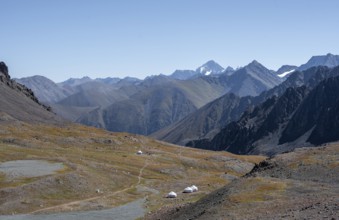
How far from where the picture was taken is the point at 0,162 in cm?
11275

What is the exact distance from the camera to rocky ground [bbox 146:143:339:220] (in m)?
56.1

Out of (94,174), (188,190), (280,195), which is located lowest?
(188,190)

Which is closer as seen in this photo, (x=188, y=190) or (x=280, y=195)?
(x=280, y=195)

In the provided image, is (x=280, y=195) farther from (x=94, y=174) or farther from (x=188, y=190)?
(x=94, y=174)

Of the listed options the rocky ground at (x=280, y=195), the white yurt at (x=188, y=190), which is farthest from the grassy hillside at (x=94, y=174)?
the rocky ground at (x=280, y=195)

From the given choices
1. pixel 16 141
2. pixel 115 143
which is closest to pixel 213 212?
pixel 16 141

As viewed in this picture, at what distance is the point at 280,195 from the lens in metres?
67.4

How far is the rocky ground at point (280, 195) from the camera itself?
56.1 m

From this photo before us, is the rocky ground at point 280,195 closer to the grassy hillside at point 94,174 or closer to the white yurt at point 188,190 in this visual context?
the white yurt at point 188,190

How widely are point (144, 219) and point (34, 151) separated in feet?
213

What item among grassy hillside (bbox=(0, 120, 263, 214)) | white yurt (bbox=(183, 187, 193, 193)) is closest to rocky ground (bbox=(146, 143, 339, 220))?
white yurt (bbox=(183, 187, 193, 193))

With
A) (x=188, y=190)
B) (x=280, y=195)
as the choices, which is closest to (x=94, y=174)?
(x=188, y=190)

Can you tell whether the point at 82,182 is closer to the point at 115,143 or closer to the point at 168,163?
the point at 168,163

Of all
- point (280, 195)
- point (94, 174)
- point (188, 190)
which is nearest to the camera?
point (280, 195)
